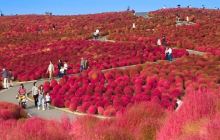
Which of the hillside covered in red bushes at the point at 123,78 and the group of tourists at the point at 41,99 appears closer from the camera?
the hillside covered in red bushes at the point at 123,78

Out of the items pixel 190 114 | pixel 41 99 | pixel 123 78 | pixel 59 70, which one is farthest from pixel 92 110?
pixel 59 70

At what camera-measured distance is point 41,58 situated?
48938mm

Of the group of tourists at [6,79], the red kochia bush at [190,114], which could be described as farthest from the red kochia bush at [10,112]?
the group of tourists at [6,79]

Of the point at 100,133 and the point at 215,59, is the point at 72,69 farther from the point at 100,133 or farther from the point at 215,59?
the point at 100,133

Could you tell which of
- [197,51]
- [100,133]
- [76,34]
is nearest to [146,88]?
[100,133]

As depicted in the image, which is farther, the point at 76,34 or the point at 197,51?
the point at 76,34

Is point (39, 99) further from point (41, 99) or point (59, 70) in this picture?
point (59, 70)

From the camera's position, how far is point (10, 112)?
24.8 m

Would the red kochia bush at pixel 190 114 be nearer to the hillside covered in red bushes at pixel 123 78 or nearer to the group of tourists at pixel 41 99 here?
the hillside covered in red bushes at pixel 123 78

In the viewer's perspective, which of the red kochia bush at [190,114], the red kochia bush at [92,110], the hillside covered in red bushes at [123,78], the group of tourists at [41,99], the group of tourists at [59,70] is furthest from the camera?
the group of tourists at [59,70]

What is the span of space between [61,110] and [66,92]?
323 cm

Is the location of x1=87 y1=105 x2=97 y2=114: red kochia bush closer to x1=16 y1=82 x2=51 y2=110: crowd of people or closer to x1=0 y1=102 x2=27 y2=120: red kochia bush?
x1=16 y1=82 x2=51 y2=110: crowd of people

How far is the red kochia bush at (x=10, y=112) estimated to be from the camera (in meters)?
24.3

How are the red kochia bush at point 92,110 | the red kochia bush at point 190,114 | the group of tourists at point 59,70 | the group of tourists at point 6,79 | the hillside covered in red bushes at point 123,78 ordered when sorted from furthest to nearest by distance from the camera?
the group of tourists at point 59,70 < the group of tourists at point 6,79 < the red kochia bush at point 92,110 < the hillside covered in red bushes at point 123,78 < the red kochia bush at point 190,114
